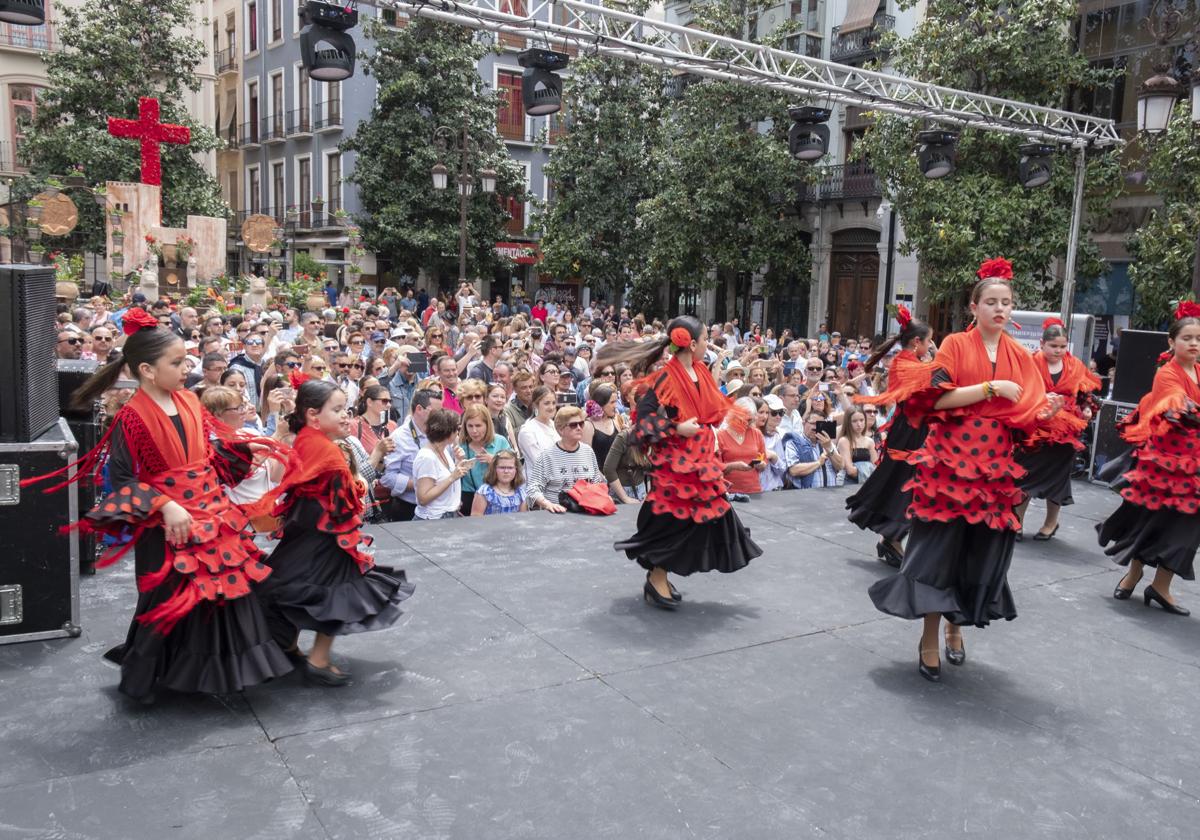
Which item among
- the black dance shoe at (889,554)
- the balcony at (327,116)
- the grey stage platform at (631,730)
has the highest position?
the balcony at (327,116)

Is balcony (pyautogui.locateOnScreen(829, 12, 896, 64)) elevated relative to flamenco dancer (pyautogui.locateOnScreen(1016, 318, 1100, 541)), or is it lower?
elevated

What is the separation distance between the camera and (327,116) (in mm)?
34031

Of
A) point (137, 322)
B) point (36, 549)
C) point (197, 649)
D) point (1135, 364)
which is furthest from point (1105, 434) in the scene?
point (36, 549)

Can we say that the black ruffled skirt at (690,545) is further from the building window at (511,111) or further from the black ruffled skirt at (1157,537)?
the building window at (511,111)

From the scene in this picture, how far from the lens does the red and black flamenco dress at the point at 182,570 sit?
3.83 meters

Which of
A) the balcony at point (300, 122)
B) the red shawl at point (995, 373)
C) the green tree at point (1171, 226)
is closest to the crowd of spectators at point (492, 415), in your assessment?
the red shawl at point (995, 373)

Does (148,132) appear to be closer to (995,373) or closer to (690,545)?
(690,545)

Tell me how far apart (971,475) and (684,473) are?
154cm

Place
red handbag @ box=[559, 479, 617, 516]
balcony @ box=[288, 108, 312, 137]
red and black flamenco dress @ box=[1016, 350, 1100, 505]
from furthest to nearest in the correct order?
balcony @ box=[288, 108, 312, 137] < red handbag @ box=[559, 479, 617, 516] < red and black flamenco dress @ box=[1016, 350, 1100, 505]

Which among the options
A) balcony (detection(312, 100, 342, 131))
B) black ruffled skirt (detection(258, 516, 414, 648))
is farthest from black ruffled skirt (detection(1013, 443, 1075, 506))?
balcony (detection(312, 100, 342, 131))

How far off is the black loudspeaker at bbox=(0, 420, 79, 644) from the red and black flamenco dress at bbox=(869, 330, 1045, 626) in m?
3.91

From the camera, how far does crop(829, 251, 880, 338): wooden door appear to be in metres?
25.3

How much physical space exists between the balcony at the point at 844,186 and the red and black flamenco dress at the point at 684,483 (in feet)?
65.1

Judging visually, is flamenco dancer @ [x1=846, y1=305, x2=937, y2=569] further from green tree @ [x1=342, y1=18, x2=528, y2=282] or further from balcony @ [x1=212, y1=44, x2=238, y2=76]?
balcony @ [x1=212, y1=44, x2=238, y2=76]
